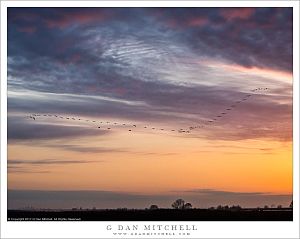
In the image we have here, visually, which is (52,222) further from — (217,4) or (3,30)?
(217,4)

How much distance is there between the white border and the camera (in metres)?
17.8

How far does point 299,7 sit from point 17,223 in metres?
6.52

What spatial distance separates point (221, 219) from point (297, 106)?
2.50 metres

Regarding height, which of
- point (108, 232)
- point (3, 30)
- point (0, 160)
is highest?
point (3, 30)

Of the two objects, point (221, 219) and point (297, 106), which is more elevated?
point (297, 106)

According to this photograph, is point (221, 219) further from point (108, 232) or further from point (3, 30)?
point (3, 30)

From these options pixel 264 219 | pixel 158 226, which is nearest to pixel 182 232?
pixel 158 226

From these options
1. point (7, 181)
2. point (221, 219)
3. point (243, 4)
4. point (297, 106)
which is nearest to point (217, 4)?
point (243, 4)

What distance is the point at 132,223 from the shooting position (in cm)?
1769

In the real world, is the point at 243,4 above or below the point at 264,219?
above

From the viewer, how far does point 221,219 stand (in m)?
17.9

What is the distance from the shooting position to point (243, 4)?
1778cm

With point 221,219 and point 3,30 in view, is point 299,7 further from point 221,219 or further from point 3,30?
point 3,30

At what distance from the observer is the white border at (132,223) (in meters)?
17.8
